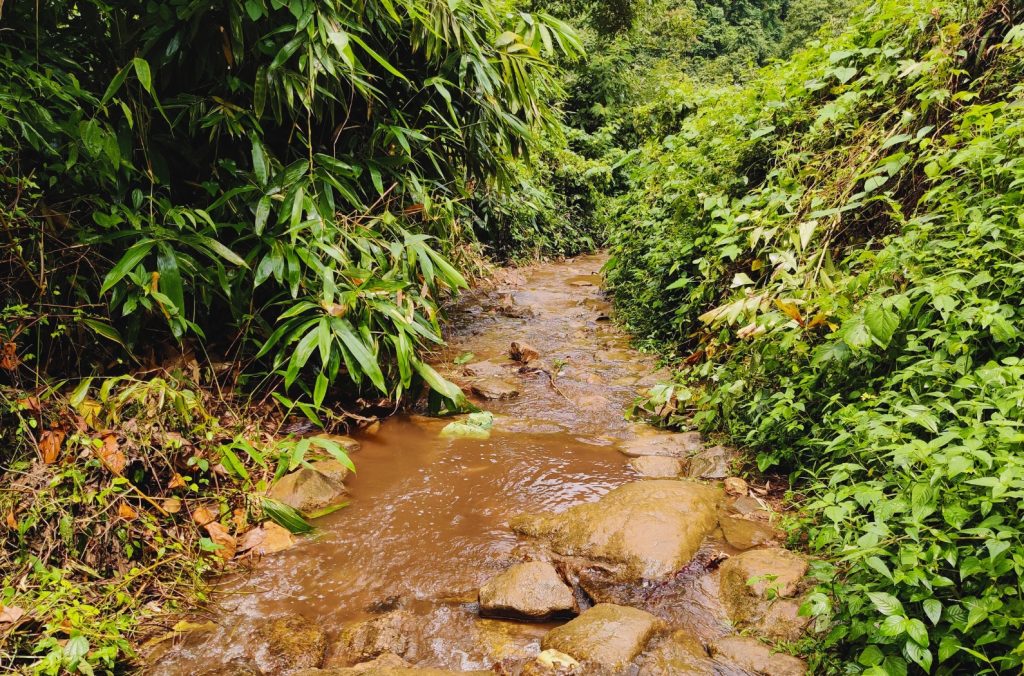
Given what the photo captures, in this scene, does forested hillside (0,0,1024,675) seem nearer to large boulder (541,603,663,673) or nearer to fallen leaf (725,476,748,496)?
fallen leaf (725,476,748,496)

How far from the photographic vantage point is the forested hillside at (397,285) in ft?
5.38

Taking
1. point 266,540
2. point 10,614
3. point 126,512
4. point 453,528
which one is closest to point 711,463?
point 453,528

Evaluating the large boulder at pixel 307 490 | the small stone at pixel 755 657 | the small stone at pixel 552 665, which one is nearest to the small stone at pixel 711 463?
the small stone at pixel 755 657

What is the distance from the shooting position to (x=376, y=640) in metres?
1.87

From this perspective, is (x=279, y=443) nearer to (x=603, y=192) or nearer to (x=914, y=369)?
(x=914, y=369)

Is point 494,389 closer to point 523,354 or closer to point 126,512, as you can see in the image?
point 523,354

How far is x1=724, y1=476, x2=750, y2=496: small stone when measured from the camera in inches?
102

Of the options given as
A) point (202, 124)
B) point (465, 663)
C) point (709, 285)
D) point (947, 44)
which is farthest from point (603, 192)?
Result: point (465, 663)

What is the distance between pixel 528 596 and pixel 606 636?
1.09ft

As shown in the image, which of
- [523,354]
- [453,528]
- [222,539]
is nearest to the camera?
[222,539]

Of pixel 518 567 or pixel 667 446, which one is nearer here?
pixel 518 567

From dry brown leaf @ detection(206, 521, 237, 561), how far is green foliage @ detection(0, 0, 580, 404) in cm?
66

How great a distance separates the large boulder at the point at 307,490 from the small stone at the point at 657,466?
1483 mm

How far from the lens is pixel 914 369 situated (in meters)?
1.97
